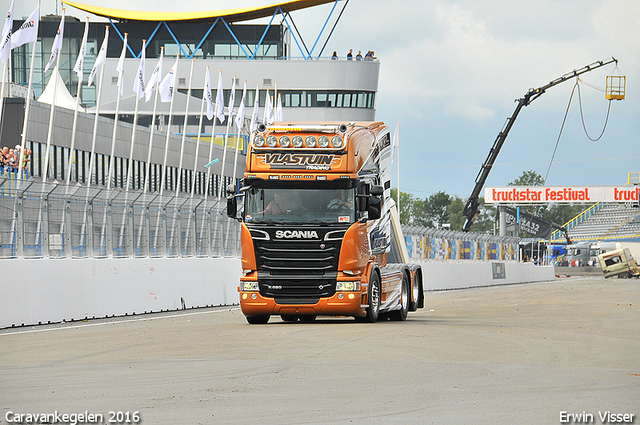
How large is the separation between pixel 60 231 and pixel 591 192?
71.1 meters

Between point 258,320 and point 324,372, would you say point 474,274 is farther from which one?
point 324,372

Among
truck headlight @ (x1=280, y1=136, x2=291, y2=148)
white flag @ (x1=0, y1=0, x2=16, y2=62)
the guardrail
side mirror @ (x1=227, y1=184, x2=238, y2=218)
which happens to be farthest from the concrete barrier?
side mirror @ (x1=227, y1=184, x2=238, y2=218)

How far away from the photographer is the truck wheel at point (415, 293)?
2211cm

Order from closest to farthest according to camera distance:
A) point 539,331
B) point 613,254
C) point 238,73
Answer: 1. point 539,331
2. point 613,254
3. point 238,73

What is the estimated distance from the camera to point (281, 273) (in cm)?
1766

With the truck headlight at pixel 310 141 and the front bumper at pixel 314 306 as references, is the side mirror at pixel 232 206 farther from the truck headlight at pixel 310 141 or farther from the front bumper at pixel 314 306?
the truck headlight at pixel 310 141

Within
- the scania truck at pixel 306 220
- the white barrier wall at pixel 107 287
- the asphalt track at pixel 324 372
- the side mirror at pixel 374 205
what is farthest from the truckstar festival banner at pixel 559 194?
the scania truck at pixel 306 220

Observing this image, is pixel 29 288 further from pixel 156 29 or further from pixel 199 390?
pixel 156 29

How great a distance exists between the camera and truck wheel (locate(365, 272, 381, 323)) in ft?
59.8

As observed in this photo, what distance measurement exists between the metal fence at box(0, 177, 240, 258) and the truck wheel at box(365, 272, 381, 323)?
247 inches

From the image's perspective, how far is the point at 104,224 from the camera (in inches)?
859

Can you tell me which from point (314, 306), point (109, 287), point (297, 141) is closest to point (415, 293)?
point (314, 306)

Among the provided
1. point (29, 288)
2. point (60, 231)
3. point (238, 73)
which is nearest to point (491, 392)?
point (29, 288)

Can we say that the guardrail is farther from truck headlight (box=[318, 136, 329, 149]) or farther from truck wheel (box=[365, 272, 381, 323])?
truck headlight (box=[318, 136, 329, 149])
